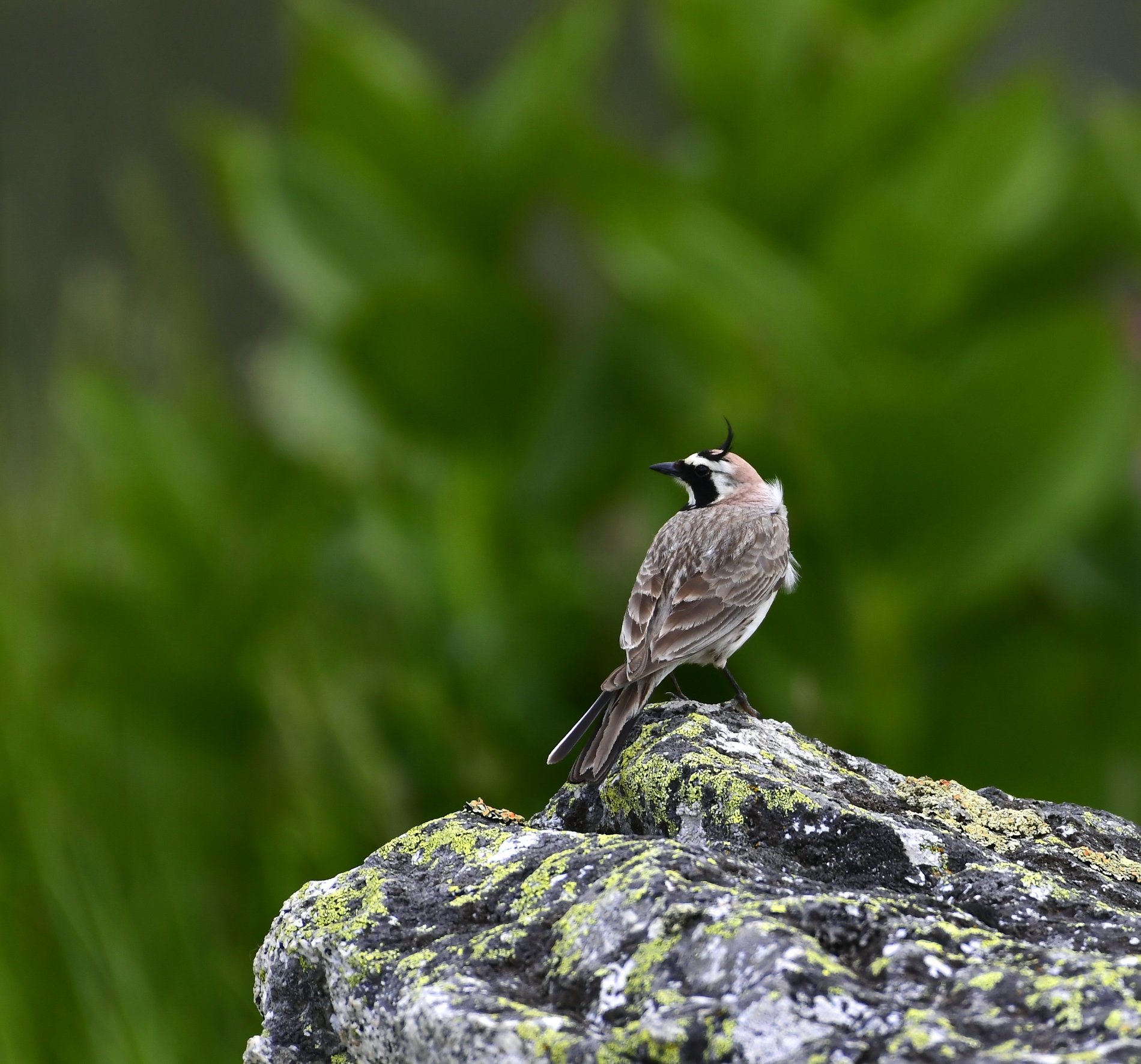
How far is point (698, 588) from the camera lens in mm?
3814

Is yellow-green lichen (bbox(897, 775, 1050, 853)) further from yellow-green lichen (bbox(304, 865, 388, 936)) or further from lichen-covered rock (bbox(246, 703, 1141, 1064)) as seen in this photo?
yellow-green lichen (bbox(304, 865, 388, 936))

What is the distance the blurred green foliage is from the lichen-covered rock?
3.30m

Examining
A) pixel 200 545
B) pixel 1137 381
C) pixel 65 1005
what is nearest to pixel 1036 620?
pixel 1137 381

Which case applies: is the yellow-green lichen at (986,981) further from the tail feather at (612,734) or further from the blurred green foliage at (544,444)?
the blurred green foliage at (544,444)

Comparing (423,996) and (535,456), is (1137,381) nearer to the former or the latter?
(535,456)

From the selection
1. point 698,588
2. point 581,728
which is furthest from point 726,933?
point 698,588

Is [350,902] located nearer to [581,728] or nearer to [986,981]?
[581,728]

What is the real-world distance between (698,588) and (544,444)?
3.72m

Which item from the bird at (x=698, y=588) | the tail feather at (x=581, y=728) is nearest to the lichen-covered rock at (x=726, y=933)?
the tail feather at (x=581, y=728)

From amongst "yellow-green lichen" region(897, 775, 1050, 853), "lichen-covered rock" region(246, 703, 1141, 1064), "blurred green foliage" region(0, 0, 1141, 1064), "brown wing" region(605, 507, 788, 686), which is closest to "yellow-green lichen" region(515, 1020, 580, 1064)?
"lichen-covered rock" region(246, 703, 1141, 1064)

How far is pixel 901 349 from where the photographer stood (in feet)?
22.2

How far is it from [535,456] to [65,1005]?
3.51 metres

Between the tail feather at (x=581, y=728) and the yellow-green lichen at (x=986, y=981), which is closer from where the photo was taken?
the yellow-green lichen at (x=986, y=981)

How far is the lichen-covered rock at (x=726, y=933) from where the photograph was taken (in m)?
1.86
